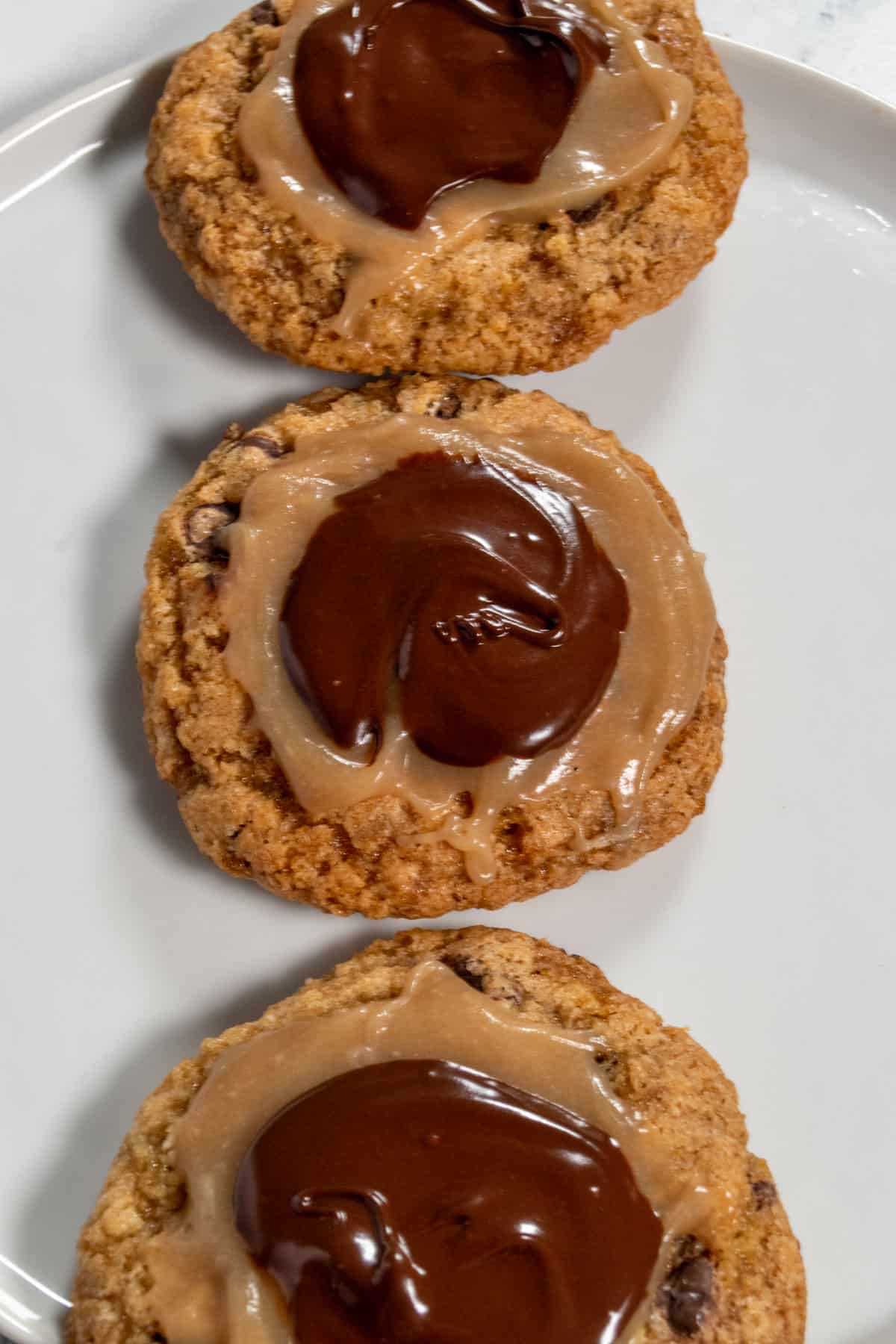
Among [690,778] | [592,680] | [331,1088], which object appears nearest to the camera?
[331,1088]

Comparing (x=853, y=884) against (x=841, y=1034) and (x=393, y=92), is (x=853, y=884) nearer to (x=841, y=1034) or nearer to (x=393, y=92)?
(x=841, y=1034)

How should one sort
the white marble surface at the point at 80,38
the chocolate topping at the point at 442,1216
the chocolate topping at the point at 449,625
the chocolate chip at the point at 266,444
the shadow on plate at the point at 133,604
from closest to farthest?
1. the chocolate topping at the point at 442,1216
2. the chocolate topping at the point at 449,625
3. the chocolate chip at the point at 266,444
4. the shadow on plate at the point at 133,604
5. the white marble surface at the point at 80,38

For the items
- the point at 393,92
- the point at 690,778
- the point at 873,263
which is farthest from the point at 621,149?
the point at 690,778

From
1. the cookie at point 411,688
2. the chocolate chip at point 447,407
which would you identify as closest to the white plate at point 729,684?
the cookie at point 411,688

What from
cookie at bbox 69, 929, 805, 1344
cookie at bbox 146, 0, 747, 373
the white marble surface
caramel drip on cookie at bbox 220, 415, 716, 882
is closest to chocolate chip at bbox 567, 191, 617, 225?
cookie at bbox 146, 0, 747, 373

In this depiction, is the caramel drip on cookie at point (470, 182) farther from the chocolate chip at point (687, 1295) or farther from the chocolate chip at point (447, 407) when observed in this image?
the chocolate chip at point (687, 1295)

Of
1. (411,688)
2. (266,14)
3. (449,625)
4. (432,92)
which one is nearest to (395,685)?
(411,688)

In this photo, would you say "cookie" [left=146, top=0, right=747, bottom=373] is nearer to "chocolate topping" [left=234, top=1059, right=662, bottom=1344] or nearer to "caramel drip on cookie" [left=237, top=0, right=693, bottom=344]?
"caramel drip on cookie" [left=237, top=0, right=693, bottom=344]
